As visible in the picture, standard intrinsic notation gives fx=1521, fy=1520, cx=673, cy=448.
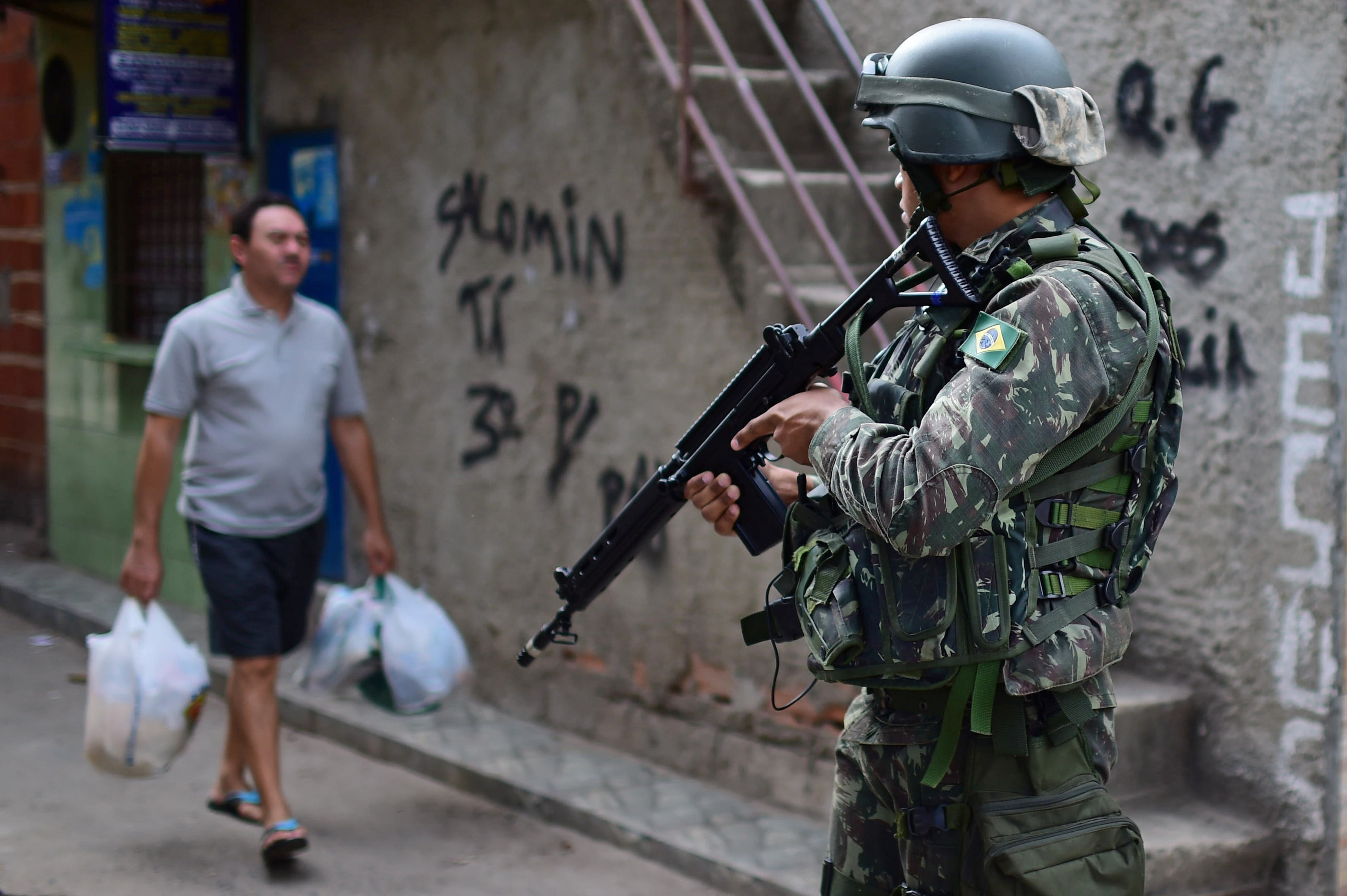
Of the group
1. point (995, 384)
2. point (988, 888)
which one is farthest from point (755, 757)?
point (995, 384)

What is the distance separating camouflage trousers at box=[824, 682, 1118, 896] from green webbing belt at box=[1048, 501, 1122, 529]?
0.90ft

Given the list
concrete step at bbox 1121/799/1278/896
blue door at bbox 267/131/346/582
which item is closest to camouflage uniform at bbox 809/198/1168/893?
concrete step at bbox 1121/799/1278/896

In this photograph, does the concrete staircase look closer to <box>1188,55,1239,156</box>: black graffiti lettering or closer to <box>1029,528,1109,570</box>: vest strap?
<box>1188,55,1239,156</box>: black graffiti lettering

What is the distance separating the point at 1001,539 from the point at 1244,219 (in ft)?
7.55

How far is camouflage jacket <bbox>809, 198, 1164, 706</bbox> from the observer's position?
200 centimetres

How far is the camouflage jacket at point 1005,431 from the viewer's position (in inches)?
78.8

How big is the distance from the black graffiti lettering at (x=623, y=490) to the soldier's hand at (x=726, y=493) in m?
2.63

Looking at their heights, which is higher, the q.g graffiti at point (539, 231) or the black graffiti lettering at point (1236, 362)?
the q.g graffiti at point (539, 231)

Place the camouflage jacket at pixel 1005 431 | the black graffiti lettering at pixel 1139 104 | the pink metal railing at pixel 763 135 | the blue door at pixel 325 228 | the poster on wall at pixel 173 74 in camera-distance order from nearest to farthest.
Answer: the camouflage jacket at pixel 1005 431 → the black graffiti lettering at pixel 1139 104 → the pink metal railing at pixel 763 135 → the blue door at pixel 325 228 → the poster on wall at pixel 173 74

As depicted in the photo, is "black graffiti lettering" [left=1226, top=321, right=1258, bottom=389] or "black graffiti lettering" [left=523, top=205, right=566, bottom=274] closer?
"black graffiti lettering" [left=1226, top=321, right=1258, bottom=389]

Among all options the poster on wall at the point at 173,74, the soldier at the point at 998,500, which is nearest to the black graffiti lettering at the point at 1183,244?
the soldier at the point at 998,500

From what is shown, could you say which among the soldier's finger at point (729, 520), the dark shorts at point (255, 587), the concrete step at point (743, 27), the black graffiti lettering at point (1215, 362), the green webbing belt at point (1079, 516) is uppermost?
the concrete step at point (743, 27)

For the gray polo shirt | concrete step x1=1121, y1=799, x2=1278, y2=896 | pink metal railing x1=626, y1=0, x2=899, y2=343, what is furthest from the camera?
the gray polo shirt

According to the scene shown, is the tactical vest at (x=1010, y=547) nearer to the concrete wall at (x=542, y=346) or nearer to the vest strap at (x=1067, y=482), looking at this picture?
the vest strap at (x=1067, y=482)
